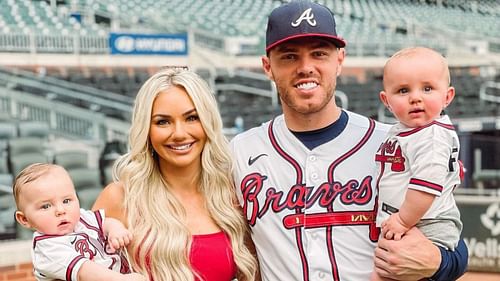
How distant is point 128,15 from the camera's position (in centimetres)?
1366

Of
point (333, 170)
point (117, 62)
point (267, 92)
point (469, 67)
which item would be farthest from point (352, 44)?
point (333, 170)

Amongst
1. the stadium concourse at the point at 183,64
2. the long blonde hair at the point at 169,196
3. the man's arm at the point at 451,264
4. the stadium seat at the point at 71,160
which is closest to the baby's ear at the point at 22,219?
the long blonde hair at the point at 169,196

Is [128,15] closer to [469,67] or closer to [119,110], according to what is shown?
[119,110]

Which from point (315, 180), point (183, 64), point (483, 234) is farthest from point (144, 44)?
point (315, 180)

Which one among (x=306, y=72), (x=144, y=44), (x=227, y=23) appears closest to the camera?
(x=306, y=72)

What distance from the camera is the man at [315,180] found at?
182cm

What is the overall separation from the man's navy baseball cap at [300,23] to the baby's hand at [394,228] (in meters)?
0.52

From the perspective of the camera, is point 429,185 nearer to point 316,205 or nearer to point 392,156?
point 392,156

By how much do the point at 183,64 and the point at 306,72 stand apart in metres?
10.6

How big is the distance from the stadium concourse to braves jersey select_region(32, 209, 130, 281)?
2.85 metres

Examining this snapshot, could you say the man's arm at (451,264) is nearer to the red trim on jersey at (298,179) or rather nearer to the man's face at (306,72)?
the red trim on jersey at (298,179)

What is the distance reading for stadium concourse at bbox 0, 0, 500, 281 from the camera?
6.10 metres

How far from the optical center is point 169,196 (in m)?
2.04

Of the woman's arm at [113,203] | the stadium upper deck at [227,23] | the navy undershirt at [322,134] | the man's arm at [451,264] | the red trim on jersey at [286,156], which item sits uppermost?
the stadium upper deck at [227,23]
